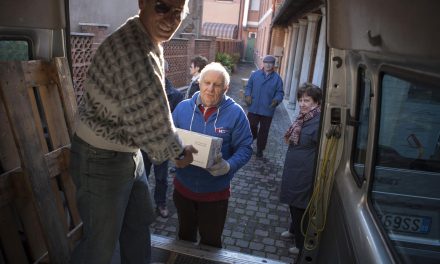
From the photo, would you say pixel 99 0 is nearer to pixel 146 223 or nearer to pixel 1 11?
pixel 1 11

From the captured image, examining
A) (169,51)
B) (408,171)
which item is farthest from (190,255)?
(169,51)

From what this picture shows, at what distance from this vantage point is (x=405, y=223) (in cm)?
195

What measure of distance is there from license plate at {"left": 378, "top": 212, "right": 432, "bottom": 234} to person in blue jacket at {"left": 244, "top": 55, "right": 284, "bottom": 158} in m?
4.86

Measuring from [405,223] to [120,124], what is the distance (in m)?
1.62

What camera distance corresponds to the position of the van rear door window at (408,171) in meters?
1.62

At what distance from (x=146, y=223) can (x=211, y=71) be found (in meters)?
1.20

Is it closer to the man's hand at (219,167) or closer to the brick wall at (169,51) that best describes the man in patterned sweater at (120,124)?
the man's hand at (219,167)

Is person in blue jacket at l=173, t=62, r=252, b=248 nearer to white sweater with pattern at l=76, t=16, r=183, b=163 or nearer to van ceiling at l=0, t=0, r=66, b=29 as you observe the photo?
white sweater with pattern at l=76, t=16, r=183, b=163

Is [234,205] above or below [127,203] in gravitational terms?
below

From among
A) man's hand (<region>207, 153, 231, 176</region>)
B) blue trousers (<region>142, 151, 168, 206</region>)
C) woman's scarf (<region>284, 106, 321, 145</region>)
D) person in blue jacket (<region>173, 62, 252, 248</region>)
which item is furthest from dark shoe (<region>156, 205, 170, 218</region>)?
man's hand (<region>207, 153, 231, 176</region>)

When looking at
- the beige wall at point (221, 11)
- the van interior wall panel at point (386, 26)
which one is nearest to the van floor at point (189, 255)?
the van interior wall panel at point (386, 26)

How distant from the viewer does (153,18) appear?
186 centimetres

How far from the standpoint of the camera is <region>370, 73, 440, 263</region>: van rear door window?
5.33 ft

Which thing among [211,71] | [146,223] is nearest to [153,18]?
[211,71]
